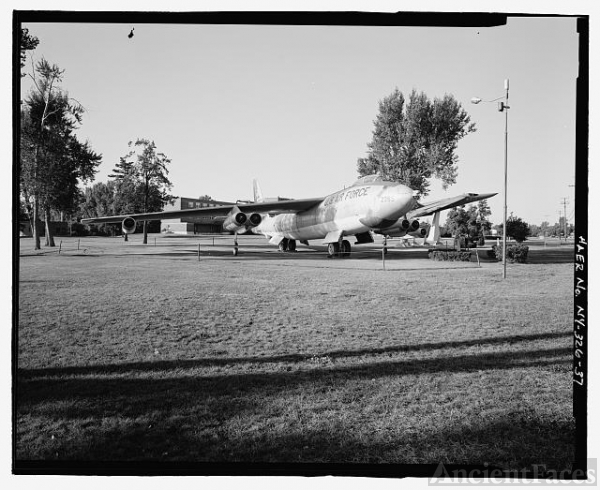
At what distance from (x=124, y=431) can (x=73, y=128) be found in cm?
241

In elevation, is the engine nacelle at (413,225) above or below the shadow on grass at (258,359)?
above

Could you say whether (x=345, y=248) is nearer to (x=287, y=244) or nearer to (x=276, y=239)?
(x=287, y=244)

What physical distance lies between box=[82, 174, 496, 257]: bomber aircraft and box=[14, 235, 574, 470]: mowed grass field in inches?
44.2

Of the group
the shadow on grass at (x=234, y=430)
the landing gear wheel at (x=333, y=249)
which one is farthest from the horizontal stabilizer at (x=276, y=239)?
the shadow on grass at (x=234, y=430)

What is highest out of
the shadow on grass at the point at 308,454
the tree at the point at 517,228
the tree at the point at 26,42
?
the tree at the point at 26,42

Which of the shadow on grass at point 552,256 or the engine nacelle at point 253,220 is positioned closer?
the shadow on grass at point 552,256

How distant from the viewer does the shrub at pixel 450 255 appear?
591 centimetres

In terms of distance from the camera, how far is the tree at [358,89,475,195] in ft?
10.2

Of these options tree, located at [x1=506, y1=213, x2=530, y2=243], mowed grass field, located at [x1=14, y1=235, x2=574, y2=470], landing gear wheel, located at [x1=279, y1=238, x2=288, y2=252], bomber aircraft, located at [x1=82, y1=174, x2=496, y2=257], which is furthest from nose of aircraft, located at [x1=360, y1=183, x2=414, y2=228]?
landing gear wheel, located at [x1=279, y1=238, x2=288, y2=252]

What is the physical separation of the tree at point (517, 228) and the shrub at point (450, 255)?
6.45ft

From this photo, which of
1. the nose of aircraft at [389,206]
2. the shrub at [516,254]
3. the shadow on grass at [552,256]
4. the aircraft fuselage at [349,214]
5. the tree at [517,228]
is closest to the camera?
the shadow on grass at [552,256]

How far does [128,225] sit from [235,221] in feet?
11.4

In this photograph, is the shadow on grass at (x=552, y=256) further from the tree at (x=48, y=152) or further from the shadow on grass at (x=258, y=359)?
the tree at (x=48, y=152)

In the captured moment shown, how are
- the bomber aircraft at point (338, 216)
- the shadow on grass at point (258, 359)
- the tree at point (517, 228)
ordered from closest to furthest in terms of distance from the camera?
the shadow on grass at point (258, 359) < the tree at point (517, 228) < the bomber aircraft at point (338, 216)
